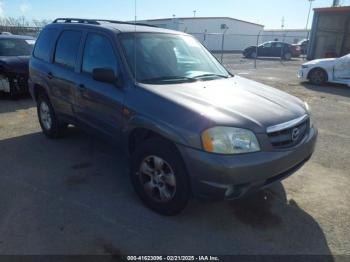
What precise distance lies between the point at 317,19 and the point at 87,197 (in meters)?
23.0

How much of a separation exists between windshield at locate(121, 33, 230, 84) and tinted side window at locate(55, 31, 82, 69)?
1.03 m

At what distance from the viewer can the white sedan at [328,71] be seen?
38.0 ft

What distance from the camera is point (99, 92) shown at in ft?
12.9

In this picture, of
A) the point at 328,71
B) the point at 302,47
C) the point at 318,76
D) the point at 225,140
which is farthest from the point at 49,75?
the point at 302,47

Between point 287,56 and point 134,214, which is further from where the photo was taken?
point 287,56

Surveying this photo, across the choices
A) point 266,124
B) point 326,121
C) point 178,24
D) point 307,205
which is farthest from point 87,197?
point 178,24

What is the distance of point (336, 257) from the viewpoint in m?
2.84

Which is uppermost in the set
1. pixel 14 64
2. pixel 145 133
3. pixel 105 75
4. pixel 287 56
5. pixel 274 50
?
pixel 105 75

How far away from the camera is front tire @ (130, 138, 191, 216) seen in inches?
121

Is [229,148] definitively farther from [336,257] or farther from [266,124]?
[336,257]

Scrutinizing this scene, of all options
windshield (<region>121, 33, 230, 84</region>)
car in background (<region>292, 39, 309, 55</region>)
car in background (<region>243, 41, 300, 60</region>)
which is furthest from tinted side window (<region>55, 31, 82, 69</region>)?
car in background (<region>292, 39, 309, 55</region>)

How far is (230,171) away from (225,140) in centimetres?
27

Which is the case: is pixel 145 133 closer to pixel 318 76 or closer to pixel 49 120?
pixel 49 120

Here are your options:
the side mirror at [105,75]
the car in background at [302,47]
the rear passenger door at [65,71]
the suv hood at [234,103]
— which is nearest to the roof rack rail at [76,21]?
the rear passenger door at [65,71]
